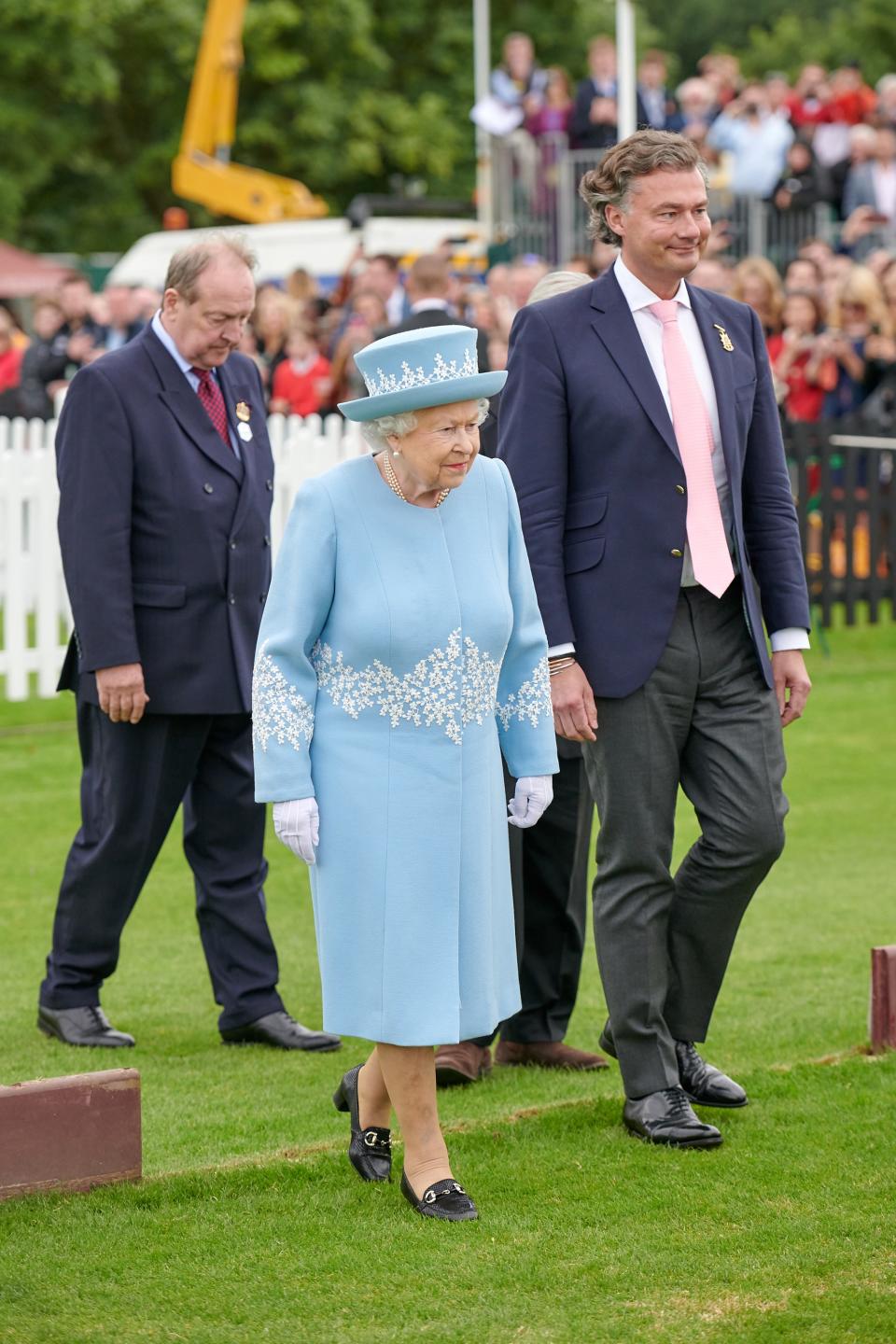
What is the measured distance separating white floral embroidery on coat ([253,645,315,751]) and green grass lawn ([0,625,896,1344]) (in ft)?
3.33

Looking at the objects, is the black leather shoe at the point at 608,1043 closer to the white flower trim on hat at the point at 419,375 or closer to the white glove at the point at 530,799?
the white glove at the point at 530,799

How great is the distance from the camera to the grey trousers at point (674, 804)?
4906mm

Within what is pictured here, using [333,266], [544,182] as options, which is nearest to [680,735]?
[544,182]

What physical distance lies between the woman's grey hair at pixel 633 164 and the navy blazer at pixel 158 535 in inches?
58.5

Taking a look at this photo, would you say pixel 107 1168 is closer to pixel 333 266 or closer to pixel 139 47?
pixel 333 266

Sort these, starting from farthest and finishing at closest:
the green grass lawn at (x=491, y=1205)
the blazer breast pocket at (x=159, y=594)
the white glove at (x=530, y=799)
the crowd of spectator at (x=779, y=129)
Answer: the crowd of spectator at (x=779, y=129) < the blazer breast pocket at (x=159, y=594) < the white glove at (x=530, y=799) < the green grass lawn at (x=491, y=1205)

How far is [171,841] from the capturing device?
9.05 metres

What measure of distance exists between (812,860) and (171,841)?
2710 millimetres

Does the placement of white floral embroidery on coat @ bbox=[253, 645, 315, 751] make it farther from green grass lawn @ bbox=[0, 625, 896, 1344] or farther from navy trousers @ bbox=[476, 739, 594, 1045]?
navy trousers @ bbox=[476, 739, 594, 1045]

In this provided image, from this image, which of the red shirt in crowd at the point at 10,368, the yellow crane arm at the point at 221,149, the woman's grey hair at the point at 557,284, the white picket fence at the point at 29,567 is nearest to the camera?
the woman's grey hair at the point at 557,284

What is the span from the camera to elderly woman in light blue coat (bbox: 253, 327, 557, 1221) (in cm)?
428

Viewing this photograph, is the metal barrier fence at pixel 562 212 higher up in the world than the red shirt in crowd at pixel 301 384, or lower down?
higher up

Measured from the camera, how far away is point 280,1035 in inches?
238

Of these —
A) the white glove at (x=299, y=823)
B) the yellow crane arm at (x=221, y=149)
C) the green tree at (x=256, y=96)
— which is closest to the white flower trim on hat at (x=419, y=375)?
the white glove at (x=299, y=823)
